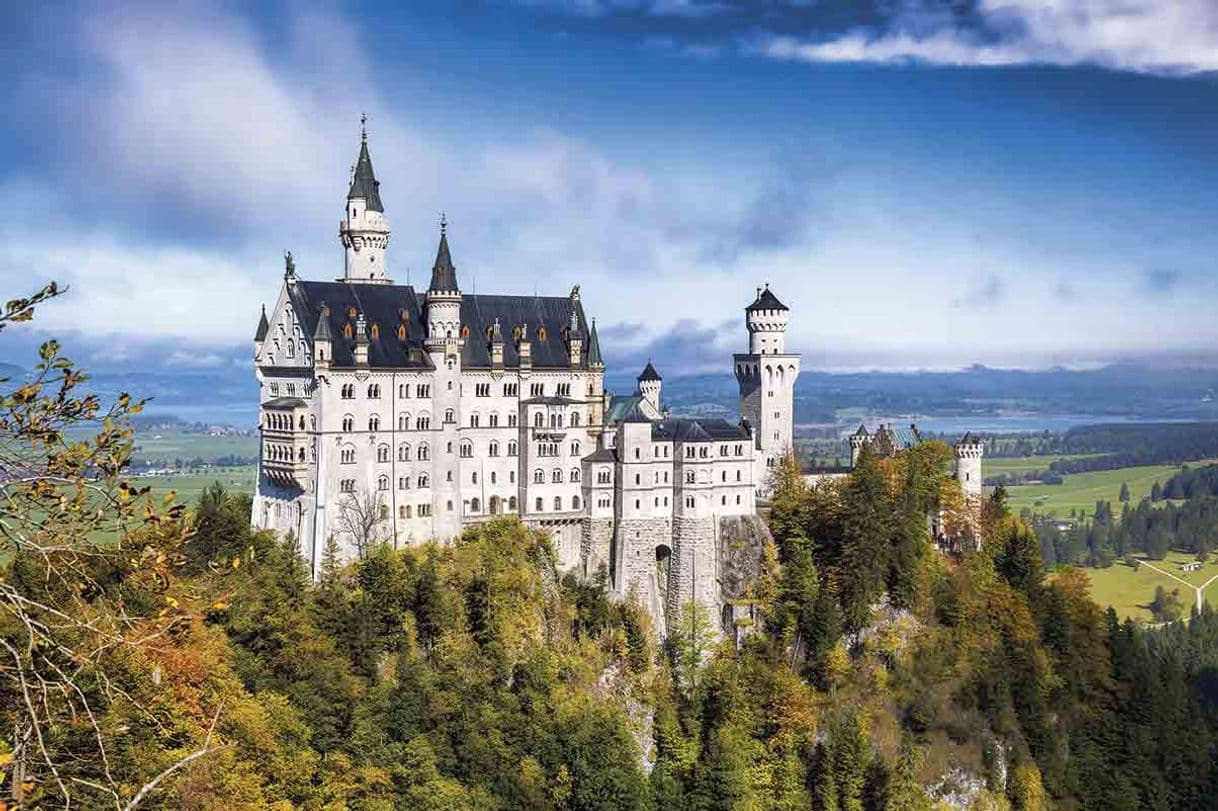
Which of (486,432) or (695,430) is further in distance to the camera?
(695,430)

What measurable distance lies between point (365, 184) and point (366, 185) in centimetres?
8

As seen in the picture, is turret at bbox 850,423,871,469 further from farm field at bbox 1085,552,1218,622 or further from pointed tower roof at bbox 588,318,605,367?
farm field at bbox 1085,552,1218,622

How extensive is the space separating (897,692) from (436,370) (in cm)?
3236

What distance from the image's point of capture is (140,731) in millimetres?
45000

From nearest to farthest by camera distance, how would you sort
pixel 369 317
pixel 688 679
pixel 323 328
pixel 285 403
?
pixel 323 328, pixel 285 403, pixel 369 317, pixel 688 679

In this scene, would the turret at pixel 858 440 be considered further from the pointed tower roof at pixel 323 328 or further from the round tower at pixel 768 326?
the pointed tower roof at pixel 323 328

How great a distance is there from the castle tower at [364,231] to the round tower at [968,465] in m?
38.5

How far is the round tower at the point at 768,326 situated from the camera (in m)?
80.9

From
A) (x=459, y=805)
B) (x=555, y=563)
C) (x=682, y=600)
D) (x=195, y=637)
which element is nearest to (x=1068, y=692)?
(x=682, y=600)

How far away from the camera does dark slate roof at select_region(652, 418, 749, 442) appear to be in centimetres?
7650

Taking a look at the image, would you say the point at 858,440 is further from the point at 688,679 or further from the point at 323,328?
the point at 323,328

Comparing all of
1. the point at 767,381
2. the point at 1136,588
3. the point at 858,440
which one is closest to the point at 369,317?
the point at 767,381

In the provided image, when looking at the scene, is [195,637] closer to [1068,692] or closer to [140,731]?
[140,731]

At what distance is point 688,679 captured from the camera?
74.8m
